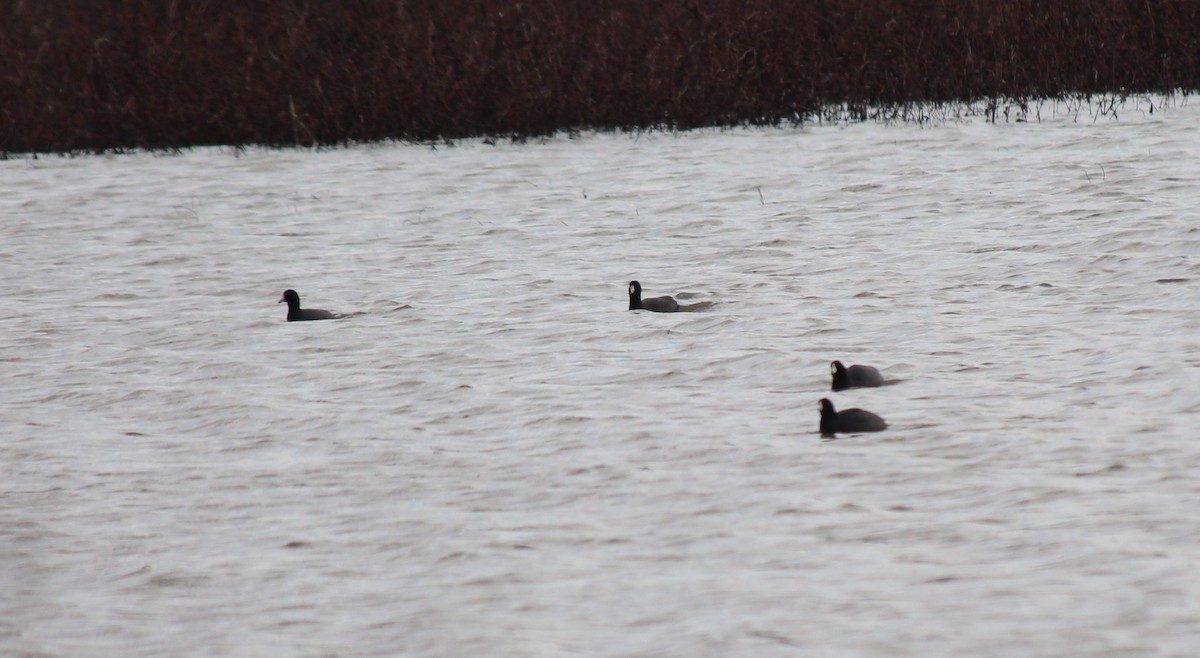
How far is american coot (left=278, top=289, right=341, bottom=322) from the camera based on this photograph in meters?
8.35

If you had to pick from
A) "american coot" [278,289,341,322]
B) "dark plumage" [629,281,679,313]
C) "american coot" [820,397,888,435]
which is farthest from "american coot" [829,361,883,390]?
"american coot" [278,289,341,322]

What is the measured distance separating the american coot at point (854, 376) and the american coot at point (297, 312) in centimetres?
342

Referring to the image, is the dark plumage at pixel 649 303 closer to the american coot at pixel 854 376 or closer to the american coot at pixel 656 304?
the american coot at pixel 656 304

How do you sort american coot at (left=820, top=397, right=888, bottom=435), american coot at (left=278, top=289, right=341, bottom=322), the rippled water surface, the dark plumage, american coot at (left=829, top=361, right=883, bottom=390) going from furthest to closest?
american coot at (left=278, top=289, right=341, bottom=322), the dark plumage, american coot at (left=829, top=361, right=883, bottom=390), american coot at (left=820, top=397, right=888, bottom=435), the rippled water surface

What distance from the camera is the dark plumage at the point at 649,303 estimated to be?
8023 mm

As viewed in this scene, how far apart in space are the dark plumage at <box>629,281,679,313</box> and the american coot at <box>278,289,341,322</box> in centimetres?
179

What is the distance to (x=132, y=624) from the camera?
13.6 feet

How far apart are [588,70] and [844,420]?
1031cm

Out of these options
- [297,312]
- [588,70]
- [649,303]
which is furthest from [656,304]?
[588,70]

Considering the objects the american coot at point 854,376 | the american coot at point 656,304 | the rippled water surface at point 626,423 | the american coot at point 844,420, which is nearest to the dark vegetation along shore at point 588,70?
the rippled water surface at point 626,423

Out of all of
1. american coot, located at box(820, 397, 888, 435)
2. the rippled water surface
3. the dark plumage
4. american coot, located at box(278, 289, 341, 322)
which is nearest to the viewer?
the rippled water surface

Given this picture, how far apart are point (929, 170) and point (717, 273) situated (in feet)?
11.6

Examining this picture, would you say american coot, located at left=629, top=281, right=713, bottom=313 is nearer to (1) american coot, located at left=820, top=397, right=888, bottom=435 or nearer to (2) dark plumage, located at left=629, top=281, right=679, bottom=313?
(2) dark plumage, located at left=629, top=281, right=679, bottom=313

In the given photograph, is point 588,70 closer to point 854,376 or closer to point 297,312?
point 297,312
